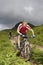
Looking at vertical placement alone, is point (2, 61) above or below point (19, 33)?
below

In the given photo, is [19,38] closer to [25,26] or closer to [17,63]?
[25,26]

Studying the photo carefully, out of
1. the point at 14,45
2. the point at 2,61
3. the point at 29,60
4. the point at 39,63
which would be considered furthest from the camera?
the point at 14,45

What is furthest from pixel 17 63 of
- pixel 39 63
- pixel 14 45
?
pixel 14 45

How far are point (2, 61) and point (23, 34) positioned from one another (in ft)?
18.8

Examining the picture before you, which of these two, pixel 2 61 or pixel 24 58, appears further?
pixel 24 58

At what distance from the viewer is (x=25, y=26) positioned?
24234 millimetres

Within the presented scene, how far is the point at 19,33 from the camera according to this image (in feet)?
78.8

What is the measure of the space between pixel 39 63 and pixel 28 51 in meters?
2.05

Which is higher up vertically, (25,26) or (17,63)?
(25,26)

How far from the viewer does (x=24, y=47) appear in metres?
24.1

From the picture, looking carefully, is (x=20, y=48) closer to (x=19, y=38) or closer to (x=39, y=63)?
(x=19, y=38)

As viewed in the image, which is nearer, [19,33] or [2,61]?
[2,61]

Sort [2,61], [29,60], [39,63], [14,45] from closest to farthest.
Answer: [2,61]
[39,63]
[29,60]
[14,45]

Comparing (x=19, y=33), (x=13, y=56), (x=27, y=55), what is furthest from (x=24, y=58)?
(x=13, y=56)
